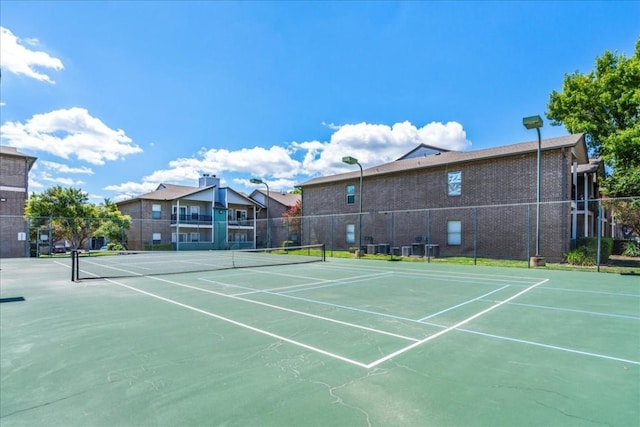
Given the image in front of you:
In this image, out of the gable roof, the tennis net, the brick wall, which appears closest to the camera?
the tennis net

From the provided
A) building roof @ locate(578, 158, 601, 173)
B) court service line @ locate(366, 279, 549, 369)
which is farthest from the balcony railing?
court service line @ locate(366, 279, 549, 369)

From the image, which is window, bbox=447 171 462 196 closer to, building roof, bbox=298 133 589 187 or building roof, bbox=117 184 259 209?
building roof, bbox=298 133 589 187

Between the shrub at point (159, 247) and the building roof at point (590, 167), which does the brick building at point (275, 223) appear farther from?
the building roof at point (590, 167)

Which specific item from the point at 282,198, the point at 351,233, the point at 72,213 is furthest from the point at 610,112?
the point at 72,213

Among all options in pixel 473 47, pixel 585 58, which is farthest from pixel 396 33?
pixel 585 58

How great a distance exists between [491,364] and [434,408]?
4.74 ft

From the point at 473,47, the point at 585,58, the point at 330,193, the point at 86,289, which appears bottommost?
the point at 86,289

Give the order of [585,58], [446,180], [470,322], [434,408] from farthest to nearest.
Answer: [585,58], [446,180], [470,322], [434,408]

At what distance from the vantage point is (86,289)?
981 cm

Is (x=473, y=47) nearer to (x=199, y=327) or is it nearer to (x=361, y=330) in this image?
(x=361, y=330)

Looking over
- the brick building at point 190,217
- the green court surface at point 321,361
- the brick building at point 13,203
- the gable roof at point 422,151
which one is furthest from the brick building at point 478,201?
the brick building at point 13,203

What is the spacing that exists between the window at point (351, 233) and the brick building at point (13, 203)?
2535 cm

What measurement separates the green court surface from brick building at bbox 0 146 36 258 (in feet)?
79.4

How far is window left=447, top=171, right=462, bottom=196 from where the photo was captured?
22.7 meters
